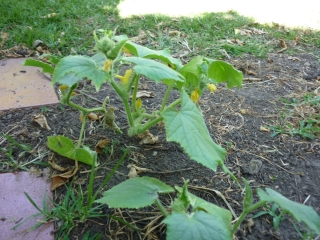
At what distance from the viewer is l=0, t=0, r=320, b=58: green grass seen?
2.60 metres

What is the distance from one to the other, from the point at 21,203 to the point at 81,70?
22.2 inches

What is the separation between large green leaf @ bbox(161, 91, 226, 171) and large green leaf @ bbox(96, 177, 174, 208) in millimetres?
154

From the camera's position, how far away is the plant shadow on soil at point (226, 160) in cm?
120

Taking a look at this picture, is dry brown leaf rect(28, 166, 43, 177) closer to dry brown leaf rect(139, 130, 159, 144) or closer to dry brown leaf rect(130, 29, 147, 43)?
dry brown leaf rect(139, 130, 159, 144)

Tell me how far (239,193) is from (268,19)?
2.68m

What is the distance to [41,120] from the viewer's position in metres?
1.65

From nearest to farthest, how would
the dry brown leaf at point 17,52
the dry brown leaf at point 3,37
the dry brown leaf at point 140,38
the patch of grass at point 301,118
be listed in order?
the patch of grass at point 301,118
the dry brown leaf at point 17,52
the dry brown leaf at point 3,37
the dry brown leaf at point 140,38

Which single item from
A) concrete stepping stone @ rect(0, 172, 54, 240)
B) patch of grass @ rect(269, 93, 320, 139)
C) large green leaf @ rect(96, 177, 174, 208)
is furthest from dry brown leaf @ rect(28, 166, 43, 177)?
patch of grass @ rect(269, 93, 320, 139)

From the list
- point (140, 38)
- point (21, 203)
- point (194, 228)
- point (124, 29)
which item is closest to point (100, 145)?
point (21, 203)

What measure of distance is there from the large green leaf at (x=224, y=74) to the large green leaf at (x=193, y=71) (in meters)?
0.11

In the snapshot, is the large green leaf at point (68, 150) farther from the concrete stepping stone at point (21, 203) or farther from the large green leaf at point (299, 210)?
the large green leaf at point (299, 210)

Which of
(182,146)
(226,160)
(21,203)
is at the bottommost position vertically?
(21,203)

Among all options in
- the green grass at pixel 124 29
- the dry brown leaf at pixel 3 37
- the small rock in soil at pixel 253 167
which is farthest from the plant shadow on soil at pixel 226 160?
the dry brown leaf at pixel 3 37

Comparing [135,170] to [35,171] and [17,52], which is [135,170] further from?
[17,52]
